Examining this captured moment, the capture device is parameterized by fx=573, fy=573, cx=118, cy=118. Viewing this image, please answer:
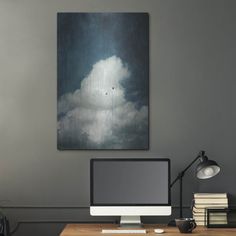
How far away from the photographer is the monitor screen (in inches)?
119

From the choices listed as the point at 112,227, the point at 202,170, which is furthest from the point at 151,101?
the point at 112,227

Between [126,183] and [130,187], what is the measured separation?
30 millimetres

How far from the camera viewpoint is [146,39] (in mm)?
3209

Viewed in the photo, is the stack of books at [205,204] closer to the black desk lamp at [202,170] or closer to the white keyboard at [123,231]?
the black desk lamp at [202,170]

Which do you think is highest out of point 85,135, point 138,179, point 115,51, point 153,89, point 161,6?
point 161,6

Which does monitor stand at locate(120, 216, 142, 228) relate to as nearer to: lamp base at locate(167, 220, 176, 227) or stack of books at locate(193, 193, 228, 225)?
lamp base at locate(167, 220, 176, 227)

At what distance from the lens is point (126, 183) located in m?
3.02

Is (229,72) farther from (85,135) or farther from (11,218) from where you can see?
(11,218)

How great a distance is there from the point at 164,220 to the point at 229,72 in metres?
0.91

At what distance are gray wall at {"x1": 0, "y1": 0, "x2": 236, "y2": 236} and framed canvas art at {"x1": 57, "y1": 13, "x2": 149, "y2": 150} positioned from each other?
0.05 meters

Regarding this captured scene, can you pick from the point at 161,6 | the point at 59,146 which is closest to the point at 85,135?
the point at 59,146

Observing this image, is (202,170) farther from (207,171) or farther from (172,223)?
(172,223)

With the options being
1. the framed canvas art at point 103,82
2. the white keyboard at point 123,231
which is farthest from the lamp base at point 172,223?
the framed canvas art at point 103,82

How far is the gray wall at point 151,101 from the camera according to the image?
3201 millimetres
